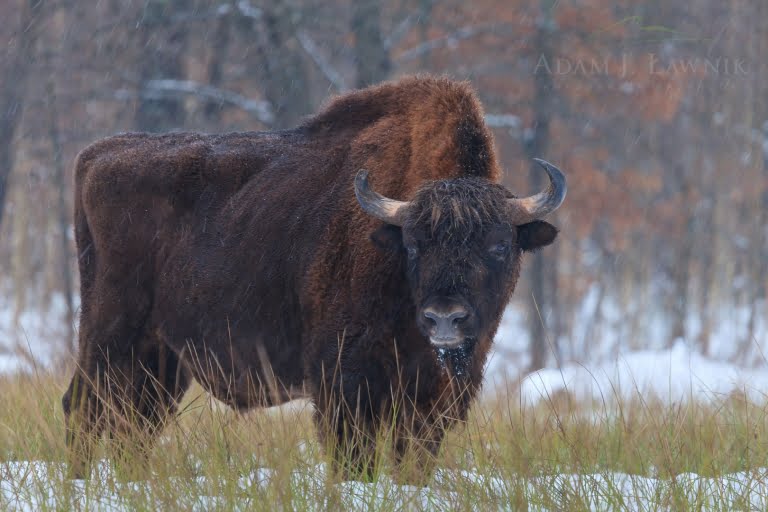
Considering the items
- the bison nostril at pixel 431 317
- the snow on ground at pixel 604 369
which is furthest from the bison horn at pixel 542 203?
the bison nostril at pixel 431 317

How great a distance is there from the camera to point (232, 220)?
6504mm

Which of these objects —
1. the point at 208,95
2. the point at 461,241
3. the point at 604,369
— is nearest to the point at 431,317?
the point at 461,241

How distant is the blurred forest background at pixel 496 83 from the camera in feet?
47.1

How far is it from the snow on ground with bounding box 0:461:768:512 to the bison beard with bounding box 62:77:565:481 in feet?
0.80

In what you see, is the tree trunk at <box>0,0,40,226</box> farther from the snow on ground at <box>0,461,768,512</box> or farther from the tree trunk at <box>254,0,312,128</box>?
the snow on ground at <box>0,461,768,512</box>

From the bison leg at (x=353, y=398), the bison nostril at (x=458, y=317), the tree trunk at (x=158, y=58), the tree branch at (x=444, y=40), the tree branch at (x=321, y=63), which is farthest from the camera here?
the tree branch at (x=444, y=40)

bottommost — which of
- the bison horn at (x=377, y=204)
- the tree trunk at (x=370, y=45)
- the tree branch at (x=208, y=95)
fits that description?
the tree branch at (x=208, y=95)

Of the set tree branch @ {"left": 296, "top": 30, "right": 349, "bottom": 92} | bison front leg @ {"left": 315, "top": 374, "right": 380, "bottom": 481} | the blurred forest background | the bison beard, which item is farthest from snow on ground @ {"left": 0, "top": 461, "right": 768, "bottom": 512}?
tree branch @ {"left": 296, "top": 30, "right": 349, "bottom": 92}

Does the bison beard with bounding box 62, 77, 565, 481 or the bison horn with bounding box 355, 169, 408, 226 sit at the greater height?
the bison horn with bounding box 355, 169, 408, 226

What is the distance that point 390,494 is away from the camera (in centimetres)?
442

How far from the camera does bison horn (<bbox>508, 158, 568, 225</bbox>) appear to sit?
553 centimetres

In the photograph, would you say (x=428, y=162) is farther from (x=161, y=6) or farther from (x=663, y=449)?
(x=161, y=6)

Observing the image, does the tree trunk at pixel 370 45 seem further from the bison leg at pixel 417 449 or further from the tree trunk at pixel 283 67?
the bison leg at pixel 417 449

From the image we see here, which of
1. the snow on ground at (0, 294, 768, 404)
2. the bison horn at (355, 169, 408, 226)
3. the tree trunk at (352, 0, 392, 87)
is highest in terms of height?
the bison horn at (355, 169, 408, 226)
